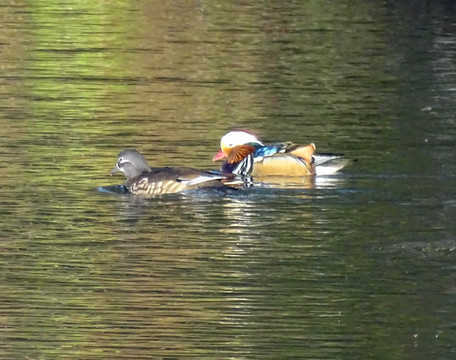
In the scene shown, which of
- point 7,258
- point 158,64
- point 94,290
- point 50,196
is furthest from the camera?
point 158,64

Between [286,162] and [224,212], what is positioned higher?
[286,162]

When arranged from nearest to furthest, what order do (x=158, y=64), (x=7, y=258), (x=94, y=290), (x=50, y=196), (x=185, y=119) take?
(x=94, y=290) → (x=7, y=258) → (x=50, y=196) → (x=185, y=119) → (x=158, y=64)

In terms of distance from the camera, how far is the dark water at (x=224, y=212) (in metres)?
9.48

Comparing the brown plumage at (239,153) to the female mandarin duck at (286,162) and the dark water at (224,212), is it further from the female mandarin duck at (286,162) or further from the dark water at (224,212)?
the dark water at (224,212)

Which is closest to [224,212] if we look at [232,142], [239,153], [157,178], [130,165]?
[157,178]

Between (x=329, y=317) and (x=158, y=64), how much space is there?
13440mm

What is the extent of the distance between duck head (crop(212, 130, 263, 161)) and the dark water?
1.21ft

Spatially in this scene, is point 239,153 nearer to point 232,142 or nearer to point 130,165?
point 232,142

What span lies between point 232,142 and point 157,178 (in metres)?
1.70

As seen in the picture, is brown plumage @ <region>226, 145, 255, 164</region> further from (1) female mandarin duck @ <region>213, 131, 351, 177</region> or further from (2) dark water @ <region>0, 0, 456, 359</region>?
(2) dark water @ <region>0, 0, 456, 359</region>

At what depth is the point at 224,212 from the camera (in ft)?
42.2

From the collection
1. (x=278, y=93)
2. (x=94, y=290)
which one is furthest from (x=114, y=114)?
(x=94, y=290)

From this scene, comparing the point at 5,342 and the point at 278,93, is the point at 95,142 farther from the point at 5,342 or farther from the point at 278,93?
Answer: the point at 5,342

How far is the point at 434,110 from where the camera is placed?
18.5 metres
